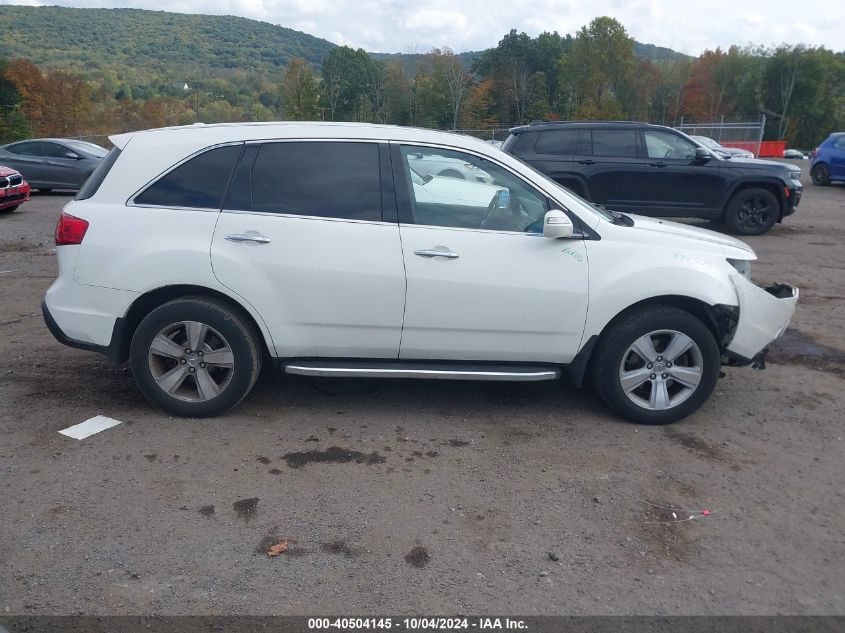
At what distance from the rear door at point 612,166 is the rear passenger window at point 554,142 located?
0.66 ft

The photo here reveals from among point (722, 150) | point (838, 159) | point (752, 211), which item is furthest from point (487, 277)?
point (838, 159)

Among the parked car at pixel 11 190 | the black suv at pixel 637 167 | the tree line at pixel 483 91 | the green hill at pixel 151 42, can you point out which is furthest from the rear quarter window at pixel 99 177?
the green hill at pixel 151 42

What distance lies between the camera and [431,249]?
450 centimetres

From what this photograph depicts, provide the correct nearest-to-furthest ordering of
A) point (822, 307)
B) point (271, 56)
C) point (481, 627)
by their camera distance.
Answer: point (481, 627) < point (822, 307) < point (271, 56)

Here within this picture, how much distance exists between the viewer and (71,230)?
458 cm

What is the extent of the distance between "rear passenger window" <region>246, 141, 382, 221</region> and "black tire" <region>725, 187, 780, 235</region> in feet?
31.4

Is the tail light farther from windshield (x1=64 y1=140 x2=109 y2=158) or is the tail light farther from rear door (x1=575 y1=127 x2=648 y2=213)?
windshield (x1=64 y1=140 x2=109 y2=158)

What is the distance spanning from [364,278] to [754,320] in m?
2.53

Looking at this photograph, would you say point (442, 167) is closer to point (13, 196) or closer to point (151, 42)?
point (13, 196)

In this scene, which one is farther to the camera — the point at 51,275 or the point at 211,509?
the point at 51,275

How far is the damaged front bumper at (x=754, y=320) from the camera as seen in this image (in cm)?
475

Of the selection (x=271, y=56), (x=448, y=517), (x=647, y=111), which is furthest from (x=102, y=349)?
(x=271, y=56)

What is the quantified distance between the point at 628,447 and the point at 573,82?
48980 mm

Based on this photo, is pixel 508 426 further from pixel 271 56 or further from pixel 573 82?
pixel 271 56
